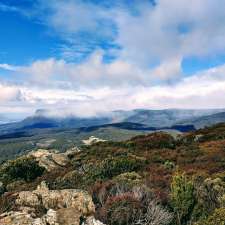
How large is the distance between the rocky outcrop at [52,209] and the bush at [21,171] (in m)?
24.1

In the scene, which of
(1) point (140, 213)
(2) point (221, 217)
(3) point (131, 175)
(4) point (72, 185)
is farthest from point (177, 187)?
(4) point (72, 185)

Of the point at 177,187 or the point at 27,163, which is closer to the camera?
the point at 177,187

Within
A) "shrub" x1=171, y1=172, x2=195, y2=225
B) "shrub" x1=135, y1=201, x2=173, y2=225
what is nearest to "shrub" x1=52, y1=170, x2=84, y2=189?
"shrub" x1=171, y1=172, x2=195, y2=225

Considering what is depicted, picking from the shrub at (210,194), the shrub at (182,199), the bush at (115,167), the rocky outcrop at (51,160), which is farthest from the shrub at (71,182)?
the rocky outcrop at (51,160)

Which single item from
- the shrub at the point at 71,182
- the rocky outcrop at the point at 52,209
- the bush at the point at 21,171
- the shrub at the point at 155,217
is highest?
the rocky outcrop at the point at 52,209

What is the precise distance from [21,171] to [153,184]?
978 inches

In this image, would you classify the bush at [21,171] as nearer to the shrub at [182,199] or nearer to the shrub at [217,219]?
the shrub at [182,199]

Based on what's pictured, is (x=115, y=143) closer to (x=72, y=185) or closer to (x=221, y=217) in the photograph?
(x=72, y=185)

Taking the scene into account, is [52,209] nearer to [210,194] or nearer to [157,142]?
[210,194]

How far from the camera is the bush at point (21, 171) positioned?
155 ft

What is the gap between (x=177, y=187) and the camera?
23.7 metres

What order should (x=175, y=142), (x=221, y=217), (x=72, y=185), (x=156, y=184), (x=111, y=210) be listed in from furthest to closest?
(x=175, y=142) < (x=72, y=185) < (x=156, y=184) < (x=111, y=210) < (x=221, y=217)

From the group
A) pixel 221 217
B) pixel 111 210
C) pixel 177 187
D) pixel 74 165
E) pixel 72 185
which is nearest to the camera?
pixel 221 217

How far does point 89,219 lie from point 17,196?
780 cm
